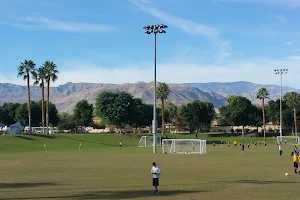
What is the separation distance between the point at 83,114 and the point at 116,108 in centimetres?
4792

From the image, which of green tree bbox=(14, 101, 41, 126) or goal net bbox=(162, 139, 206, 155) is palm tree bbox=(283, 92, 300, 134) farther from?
green tree bbox=(14, 101, 41, 126)

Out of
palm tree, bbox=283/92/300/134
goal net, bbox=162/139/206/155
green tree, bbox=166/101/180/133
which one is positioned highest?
palm tree, bbox=283/92/300/134

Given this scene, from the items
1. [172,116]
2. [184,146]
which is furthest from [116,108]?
[172,116]

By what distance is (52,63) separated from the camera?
100500 millimetres

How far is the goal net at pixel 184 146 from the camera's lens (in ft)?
215

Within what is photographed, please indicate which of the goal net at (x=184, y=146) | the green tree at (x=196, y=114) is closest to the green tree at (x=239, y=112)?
the green tree at (x=196, y=114)

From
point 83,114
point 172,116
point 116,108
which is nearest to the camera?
point 116,108

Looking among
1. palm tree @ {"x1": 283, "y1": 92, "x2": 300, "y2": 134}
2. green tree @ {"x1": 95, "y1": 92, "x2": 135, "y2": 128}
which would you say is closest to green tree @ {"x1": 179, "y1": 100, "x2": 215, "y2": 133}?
green tree @ {"x1": 95, "y1": 92, "x2": 135, "y2": 128}

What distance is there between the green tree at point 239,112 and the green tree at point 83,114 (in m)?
50.8

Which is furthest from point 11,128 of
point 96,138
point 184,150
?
point 184,150

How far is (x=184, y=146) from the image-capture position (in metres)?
70.6

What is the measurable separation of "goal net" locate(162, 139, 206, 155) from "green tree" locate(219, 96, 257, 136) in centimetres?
7583

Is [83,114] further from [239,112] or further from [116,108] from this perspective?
[239,112]

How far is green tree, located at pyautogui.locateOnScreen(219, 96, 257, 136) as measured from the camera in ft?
477
